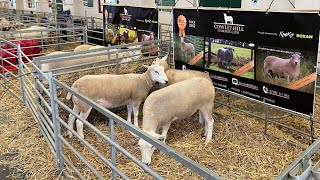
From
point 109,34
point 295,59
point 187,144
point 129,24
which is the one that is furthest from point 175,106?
point 109,34

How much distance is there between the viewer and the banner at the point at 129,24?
693 cm

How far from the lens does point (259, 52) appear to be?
4.51 metres

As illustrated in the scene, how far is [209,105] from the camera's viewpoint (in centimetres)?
471

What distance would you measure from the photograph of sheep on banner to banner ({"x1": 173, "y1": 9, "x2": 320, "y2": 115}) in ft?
4.35

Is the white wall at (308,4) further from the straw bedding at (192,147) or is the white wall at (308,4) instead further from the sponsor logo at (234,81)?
the sponsor logo at (234,81)

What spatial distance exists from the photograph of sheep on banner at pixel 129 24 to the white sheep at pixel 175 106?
2301 mm

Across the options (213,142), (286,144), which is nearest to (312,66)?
(286,144)

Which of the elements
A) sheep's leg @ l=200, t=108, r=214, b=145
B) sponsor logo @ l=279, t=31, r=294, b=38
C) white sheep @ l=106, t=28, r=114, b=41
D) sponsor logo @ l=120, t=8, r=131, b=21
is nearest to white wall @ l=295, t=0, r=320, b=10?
sponsor logo @ l=279, t=31, r=294, b=38

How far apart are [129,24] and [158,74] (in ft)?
9.17

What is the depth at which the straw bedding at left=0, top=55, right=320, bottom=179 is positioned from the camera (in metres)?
3.83

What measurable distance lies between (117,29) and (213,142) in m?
4.47

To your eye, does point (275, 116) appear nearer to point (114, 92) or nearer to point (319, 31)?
point (319, 31)

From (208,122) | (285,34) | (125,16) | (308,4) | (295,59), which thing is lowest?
(208,122)

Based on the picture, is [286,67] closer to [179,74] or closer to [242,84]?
[242,84]
